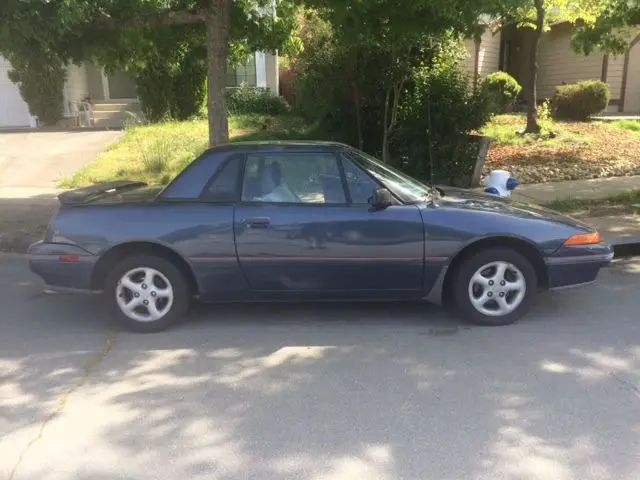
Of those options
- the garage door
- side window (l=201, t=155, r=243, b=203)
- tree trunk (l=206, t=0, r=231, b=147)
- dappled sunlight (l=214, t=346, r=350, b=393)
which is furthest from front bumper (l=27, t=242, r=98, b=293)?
the garage door

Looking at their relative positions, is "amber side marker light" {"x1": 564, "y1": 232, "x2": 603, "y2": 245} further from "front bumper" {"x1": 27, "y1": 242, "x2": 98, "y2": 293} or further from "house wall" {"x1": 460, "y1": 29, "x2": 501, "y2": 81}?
"house wall" {"x1": 460, "y1": 29, "x2": 501, "y2": 81}

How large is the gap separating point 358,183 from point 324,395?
1.78m

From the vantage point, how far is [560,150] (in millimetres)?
13570

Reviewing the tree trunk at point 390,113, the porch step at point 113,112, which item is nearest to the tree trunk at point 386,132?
the tree trunk at point 390,113

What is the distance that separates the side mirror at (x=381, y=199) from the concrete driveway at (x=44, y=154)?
859cm

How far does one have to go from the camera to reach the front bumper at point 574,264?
4914mm

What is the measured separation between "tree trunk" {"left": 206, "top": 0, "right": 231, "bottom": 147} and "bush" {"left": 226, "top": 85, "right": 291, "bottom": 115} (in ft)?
37.8

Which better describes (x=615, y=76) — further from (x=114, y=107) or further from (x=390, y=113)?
(x=114, y=107)

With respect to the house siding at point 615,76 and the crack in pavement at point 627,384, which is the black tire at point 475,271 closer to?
the crack in pavement at point 627,384

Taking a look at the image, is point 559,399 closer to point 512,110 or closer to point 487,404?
point 487,404

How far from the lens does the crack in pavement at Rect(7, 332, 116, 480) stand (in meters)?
3.25

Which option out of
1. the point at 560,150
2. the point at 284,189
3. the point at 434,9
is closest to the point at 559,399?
the point at 284,189

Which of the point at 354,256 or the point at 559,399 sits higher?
the point at 354,256

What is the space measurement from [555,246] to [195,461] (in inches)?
125
